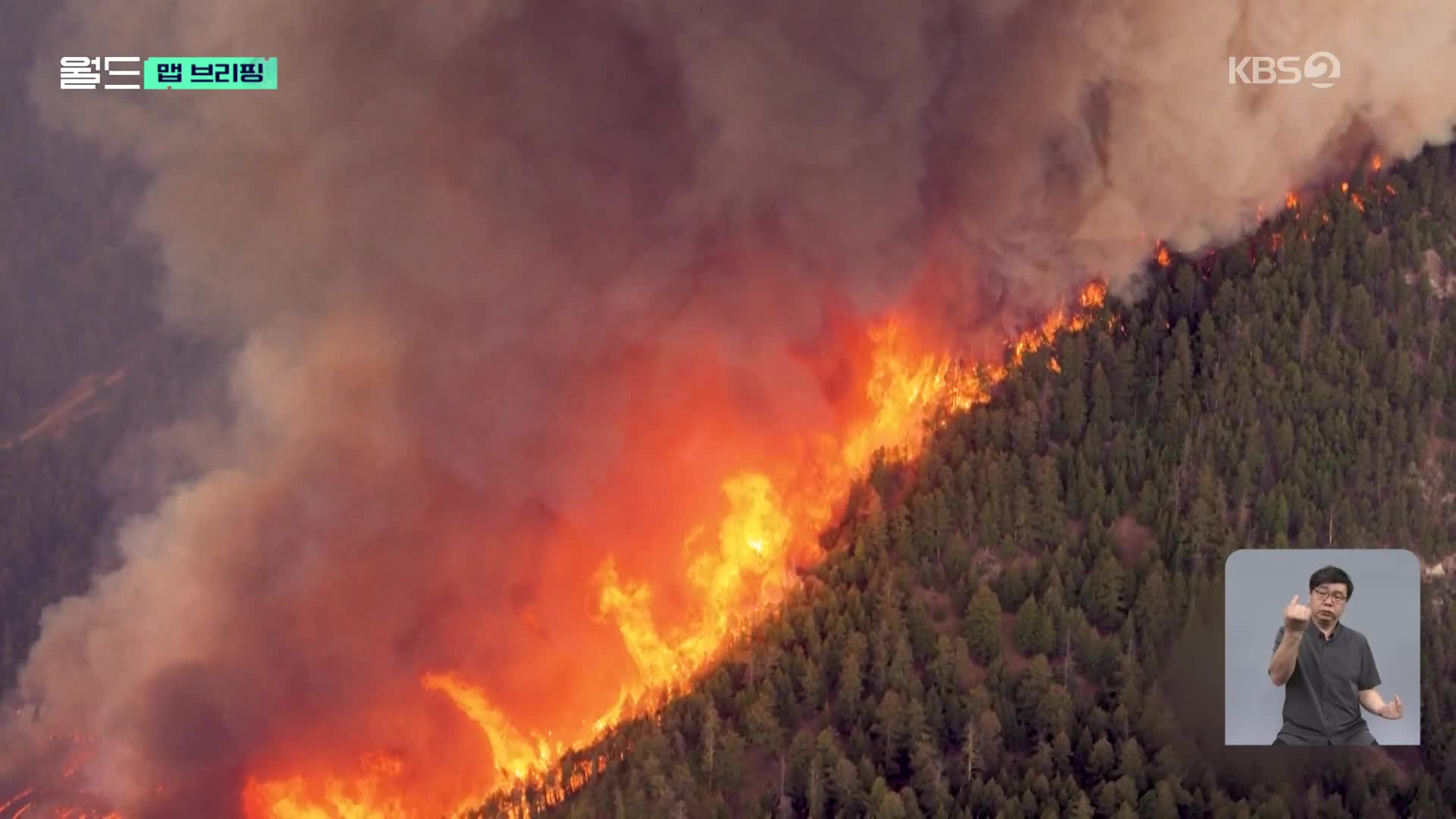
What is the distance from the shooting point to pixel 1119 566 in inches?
3551

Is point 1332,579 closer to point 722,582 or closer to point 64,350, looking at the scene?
point 722,582

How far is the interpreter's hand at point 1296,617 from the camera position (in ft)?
253

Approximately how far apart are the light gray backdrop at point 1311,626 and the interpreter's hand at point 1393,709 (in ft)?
0.69

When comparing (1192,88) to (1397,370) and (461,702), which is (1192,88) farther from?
(461,702)

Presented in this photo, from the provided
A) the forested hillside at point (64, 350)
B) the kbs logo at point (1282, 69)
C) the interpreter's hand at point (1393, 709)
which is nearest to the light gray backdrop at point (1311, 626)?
the interpreter's hand at point (1393, 709)

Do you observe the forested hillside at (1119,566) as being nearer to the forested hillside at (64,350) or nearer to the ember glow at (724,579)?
the ember glow at (724,579)

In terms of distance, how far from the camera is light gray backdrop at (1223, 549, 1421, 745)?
7900cm

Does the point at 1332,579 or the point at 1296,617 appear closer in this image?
the point at 1296,617

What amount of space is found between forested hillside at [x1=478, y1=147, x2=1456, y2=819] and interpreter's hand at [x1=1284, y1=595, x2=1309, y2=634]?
501 centimetres

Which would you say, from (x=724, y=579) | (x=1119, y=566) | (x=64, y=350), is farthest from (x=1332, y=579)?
(x=64, y=350)

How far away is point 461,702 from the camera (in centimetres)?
11262

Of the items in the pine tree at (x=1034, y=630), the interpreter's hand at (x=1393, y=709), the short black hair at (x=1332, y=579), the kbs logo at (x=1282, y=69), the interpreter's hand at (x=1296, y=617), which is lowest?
the interpreter's hand at (x=1393, y=709)

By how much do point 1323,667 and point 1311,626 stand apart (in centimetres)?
155

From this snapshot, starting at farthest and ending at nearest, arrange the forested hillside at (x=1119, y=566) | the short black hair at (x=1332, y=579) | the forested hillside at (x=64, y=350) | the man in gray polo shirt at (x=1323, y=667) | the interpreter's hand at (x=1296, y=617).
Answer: the forested hillside at (x=64, y=350) → the forested hillside at (x=1119, y=566) → the short black hair at (x=1332, y=579) → the interpreter's hand at (x=1296, y=617) → the man in gray polo shirt at (x=1323, y=667)
